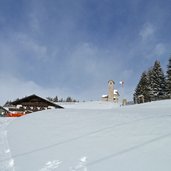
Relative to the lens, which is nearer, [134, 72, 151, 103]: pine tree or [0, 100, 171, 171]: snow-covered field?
[0, 100, 171, 171]: snow-covered field

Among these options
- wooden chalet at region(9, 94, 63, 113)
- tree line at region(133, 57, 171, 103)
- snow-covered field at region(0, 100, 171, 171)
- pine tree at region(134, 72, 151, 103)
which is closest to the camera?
snow-covered field at region(0, 100, 171, 171)

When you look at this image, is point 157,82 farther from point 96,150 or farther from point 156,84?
point 96,150

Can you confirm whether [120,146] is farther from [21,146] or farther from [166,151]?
[21,146]

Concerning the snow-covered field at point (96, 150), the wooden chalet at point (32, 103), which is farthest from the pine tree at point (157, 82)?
the snow-covered field at point (96, 150)

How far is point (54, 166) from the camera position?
6.75 meters

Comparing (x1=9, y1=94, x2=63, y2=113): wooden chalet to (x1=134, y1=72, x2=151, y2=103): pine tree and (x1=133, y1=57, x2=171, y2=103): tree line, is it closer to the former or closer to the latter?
(x1=133, y1=57, x2=171, y2=103): tree line

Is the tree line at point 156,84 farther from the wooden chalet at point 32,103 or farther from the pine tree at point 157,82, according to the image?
the wooden chalet at point 32,103

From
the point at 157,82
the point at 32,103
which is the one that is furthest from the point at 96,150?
the point at 157,82

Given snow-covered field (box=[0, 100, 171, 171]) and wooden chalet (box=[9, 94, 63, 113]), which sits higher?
wooden chalet (box=[9, 94, 63, 113])

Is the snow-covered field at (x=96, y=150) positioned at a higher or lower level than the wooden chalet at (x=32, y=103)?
lower

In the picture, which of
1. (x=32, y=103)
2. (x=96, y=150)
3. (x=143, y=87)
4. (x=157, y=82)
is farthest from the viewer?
(x=143, y=87)

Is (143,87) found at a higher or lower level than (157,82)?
lower

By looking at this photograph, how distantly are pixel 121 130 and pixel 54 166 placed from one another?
3.79 meters

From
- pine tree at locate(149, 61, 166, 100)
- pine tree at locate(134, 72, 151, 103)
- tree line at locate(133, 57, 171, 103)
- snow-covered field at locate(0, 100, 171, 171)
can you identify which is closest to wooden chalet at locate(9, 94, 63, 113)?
tree line at locate(133, 57, 171, 103)
